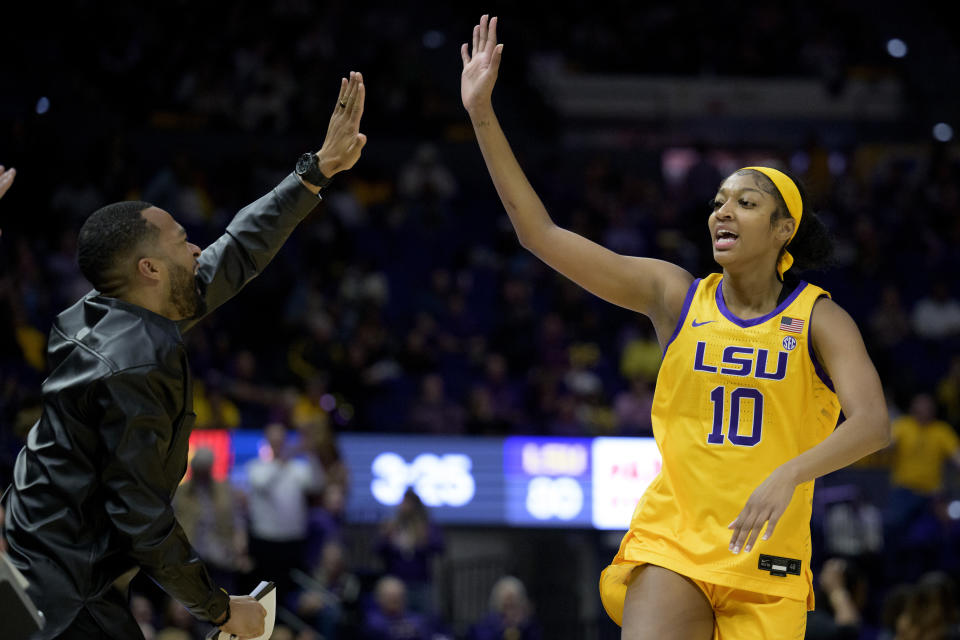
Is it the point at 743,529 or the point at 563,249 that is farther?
the point at 563,249

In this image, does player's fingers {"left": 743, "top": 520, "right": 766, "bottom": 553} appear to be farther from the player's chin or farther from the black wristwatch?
the black wristwatch

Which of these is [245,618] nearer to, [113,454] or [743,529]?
[113,454]

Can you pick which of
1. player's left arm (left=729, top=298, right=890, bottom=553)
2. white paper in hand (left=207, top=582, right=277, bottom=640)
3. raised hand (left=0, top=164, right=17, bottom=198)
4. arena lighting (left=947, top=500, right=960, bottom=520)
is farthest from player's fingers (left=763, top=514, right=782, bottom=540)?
arena lighting (left=947, top=500, right=960, bottom=520)

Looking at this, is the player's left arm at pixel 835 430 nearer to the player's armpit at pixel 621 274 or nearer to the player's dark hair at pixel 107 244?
the player's armpit at pixel 621 274

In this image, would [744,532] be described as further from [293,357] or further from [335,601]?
[293,357]

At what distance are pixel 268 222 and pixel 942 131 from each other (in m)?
17.8

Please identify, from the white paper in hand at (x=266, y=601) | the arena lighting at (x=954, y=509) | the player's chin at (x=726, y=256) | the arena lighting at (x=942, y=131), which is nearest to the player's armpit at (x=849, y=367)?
the player's chin at (x=726, y=256)

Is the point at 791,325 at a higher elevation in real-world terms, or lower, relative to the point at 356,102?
lower

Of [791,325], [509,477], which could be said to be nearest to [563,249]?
[791,325]

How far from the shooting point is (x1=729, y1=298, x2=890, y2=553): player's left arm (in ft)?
10.8

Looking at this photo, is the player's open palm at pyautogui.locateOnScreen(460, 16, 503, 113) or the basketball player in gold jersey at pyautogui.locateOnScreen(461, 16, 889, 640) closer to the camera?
the basketball player in gold jersey at pyautogui.locateOnScreen(461, 16, 889, 640)

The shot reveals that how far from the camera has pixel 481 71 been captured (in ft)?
13.0

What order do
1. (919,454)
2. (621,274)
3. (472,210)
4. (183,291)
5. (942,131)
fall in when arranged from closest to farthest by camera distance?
(183,291), (621,274), (919,454), (472,210), (942,131)

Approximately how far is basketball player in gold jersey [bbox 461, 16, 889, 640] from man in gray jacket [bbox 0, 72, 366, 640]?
118 centimetres
